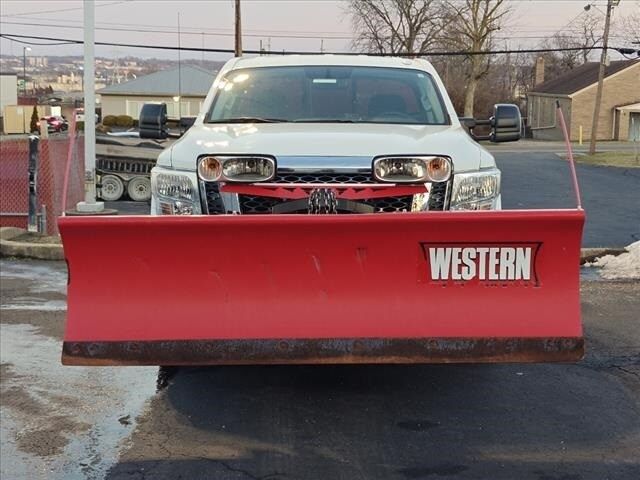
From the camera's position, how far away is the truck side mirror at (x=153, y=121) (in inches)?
257

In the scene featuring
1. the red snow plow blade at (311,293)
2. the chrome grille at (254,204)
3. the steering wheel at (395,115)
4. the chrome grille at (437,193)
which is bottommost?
the red snow plow blade at (311,293)

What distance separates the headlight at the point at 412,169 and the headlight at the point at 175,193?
3.30 ft

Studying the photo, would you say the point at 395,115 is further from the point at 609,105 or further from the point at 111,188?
the point at 609,105

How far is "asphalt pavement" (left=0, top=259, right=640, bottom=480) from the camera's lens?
14.6 feet

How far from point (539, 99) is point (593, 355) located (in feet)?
230

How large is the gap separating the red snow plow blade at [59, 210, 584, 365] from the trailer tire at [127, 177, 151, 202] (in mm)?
15425

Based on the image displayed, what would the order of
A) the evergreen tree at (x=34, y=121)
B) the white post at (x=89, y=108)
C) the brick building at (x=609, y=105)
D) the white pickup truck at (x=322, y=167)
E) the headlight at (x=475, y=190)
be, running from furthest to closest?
the brick building at (x=609, y=105), the evergreen tree at (x=34, y=121), the white post at (x=89, y=108), the headlight at (x=475, y=190), the white pickup truck at (x=322, y=167)

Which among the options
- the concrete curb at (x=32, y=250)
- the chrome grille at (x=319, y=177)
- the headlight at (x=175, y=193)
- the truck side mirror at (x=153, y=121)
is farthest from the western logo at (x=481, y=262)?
the concrete curb at (x=32, y=250)

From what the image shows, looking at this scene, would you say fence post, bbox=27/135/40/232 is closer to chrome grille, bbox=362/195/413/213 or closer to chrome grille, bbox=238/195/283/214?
chrome grille, bbox=238/195/283/214

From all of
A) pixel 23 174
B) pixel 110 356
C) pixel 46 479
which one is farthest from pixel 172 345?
pixel 23 174

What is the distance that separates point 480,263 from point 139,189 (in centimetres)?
1612

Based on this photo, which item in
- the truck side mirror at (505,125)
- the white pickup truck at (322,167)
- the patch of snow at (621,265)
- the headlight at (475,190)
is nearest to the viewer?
the white pickup truck at (322,167)

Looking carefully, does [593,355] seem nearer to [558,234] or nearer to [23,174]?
[558,234]

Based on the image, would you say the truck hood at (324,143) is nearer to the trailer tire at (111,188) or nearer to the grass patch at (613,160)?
the trailer tire at (111,188)
